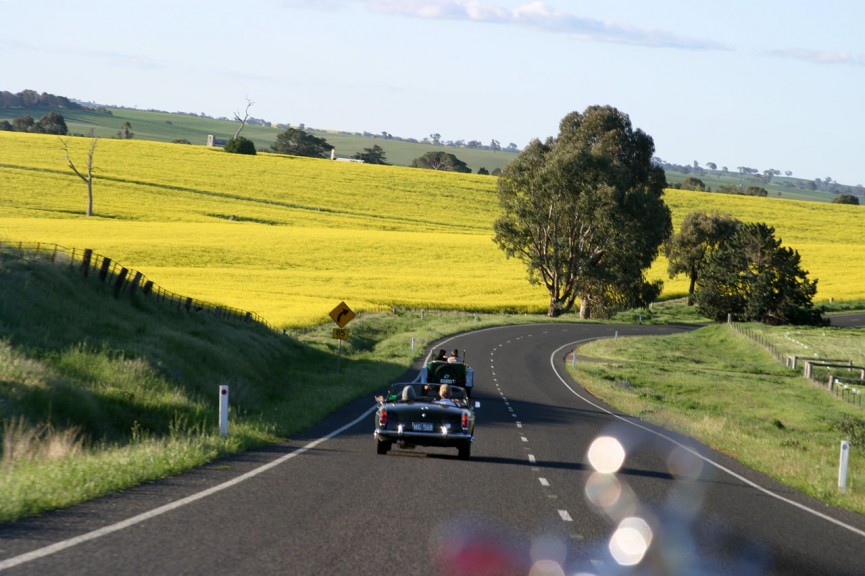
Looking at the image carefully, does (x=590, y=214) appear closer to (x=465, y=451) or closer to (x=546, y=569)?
(x=465, y=451)

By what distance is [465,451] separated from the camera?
18359mm

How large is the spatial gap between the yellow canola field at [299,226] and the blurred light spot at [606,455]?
3128 cm

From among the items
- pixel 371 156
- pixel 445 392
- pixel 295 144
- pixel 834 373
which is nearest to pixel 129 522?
pixel 445 392

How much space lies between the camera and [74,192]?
98.6m

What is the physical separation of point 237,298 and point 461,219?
177 ft

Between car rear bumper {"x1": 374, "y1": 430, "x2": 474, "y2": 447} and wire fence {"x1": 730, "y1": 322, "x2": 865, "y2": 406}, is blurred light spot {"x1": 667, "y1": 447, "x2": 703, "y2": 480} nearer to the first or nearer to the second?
car rear bumper {"x1": 374, "y1": 430, "x2": 474, "y2": 447}

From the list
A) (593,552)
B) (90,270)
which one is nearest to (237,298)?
(90,270)

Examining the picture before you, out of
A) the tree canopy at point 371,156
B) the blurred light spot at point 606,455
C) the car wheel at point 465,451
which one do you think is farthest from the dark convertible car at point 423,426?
the tree canopy at point 371,156

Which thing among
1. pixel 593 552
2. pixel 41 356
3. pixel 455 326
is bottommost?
pixel 455 326

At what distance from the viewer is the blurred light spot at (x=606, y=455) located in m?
18.4

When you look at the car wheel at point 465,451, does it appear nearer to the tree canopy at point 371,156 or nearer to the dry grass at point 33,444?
the dry grass at point 33,444

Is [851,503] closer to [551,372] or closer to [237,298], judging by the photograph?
[551,372]

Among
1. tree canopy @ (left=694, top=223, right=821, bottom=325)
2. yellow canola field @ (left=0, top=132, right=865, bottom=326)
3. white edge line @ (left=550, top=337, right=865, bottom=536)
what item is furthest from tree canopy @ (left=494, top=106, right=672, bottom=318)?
white edge line @ (left=550, top=337, right=865, bottom=536)

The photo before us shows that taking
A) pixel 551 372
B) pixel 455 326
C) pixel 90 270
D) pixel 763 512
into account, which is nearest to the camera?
pixel 763 512
